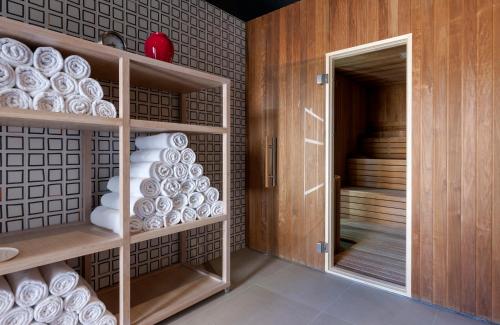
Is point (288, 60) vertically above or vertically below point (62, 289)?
above

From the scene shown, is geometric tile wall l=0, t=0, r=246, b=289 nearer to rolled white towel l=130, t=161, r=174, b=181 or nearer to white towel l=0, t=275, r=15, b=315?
rolled white towel l=130, t=161, r=174, b=181

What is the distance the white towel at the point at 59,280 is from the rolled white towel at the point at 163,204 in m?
0.54

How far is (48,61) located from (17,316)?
45.6 inches

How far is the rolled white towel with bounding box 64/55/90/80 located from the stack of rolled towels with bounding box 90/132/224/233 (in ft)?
1.87

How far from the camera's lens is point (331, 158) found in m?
2.51

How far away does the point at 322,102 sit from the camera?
2.51 m

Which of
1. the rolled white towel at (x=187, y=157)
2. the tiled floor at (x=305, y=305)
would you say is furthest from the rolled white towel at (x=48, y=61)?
the tiled floor at (x=305, y=305)

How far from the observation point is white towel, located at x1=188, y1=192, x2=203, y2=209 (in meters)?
1.96

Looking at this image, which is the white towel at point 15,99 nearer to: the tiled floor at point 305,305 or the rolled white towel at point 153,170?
the rolled white towel at point 153,170

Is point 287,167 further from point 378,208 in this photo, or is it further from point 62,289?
point 378,208

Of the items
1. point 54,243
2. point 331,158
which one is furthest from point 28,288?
point 331,158

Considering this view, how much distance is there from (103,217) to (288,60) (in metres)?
2.04

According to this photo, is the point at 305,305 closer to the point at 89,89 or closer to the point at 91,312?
the point at 91,312

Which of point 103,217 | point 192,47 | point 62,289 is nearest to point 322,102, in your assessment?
point 192,47
